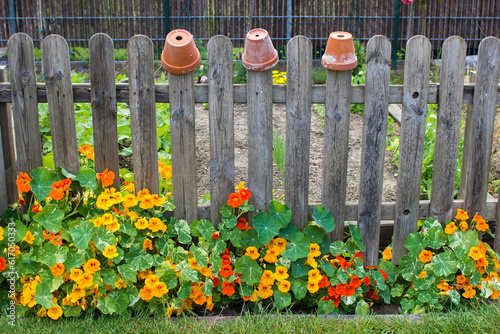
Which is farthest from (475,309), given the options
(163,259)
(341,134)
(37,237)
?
(37,237)

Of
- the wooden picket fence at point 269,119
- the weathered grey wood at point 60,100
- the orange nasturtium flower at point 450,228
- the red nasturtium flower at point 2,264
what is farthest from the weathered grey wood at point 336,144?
the red nasturtium flower at point 2,264

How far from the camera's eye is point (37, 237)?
2500mm

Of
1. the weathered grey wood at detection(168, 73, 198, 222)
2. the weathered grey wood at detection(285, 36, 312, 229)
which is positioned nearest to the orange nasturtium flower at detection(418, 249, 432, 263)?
the weathered grey wood at detection(285, 36, 312, 229)

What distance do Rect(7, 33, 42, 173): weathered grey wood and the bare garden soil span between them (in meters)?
1.20

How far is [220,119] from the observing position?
260 cm

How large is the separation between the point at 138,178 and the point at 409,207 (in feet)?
4.95

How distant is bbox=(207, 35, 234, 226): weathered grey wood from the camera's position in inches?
98.3

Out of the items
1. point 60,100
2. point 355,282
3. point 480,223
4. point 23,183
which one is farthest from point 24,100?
point 480,223

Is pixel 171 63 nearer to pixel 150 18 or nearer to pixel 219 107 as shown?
pixel 219 107

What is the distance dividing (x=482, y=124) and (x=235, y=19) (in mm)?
8381

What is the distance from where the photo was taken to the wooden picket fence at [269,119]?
2.52 metres

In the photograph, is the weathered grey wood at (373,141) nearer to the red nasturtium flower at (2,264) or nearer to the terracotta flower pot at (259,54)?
the terracotta flower pot at (259,54)

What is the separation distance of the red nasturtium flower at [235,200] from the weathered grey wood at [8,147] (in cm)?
124

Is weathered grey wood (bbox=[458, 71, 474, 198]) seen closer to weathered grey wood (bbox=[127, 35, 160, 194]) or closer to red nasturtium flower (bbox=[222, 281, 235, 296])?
red nasturtium flower (bbox=[222, 281, 235, 296])
